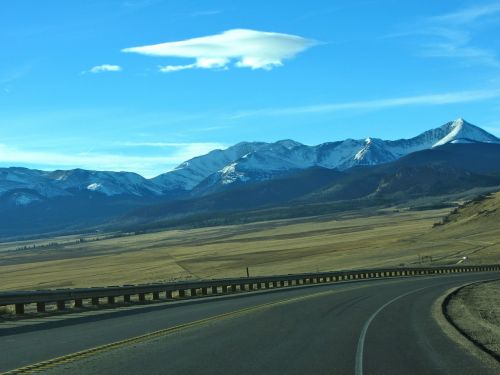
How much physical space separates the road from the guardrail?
89.3 inches

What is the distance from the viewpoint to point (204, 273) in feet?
249

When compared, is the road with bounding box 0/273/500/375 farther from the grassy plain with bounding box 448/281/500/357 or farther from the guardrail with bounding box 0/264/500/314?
the guardrail with bounding box 0/264/500/314

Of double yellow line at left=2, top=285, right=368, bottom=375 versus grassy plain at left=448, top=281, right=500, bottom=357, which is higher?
double yellow line at left=2, top=285, right=368, bottom=375

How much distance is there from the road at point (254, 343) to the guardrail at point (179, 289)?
2269mm

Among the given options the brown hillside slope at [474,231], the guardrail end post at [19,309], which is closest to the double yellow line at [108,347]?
the guardrail end post at [19,309]

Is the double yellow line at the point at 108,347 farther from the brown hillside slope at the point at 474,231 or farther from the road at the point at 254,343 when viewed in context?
the brown hillside slope at the point at 474,231

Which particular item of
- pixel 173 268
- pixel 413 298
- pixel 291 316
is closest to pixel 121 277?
pixel 173 268

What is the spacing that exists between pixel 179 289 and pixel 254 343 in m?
19.2

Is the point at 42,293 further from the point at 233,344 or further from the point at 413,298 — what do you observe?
the point at 413,298

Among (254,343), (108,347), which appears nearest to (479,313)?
(254,343)

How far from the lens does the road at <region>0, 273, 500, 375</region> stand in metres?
11.8

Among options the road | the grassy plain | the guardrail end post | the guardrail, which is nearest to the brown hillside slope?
the guardrail

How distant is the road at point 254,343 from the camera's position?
11.8 metres

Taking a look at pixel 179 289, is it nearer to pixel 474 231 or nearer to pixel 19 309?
pixel 19 309
